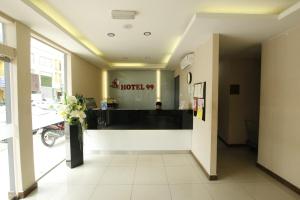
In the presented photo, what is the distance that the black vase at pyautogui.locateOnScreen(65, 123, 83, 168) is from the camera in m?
3.61

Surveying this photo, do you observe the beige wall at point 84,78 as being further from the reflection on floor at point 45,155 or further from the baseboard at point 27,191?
the baseboard at point 27,191

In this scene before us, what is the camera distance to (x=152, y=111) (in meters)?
4.39

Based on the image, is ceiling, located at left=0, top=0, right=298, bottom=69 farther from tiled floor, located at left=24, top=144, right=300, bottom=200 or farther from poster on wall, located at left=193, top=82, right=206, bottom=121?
tiled floor, located at left=24, top=144, right=300, bottom=200

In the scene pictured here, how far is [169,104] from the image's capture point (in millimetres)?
8000

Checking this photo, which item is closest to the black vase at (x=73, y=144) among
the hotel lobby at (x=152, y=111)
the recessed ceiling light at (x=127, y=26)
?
the hotel lobby at (x=152, y=111)

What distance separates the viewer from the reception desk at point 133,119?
4.38 metres

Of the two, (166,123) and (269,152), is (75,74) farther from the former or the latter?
(269,152)

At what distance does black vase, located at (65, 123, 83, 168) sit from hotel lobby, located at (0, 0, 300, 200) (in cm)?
2

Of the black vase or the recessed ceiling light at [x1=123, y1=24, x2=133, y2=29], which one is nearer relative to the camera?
the recessed ceiling light at [x1=123, y1=24, x2=133, y2=29]

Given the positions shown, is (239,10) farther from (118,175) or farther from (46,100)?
(46,100)

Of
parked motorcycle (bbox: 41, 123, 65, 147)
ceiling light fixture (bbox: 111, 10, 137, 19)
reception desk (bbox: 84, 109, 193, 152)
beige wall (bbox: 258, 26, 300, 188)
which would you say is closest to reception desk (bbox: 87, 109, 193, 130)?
reception desk (bbox: 84, 109, 193, 152)

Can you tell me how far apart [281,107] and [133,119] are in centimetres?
308

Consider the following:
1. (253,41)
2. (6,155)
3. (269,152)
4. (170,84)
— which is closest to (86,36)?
(6,155)

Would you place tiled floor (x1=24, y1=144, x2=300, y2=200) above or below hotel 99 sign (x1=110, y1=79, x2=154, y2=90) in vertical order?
below
